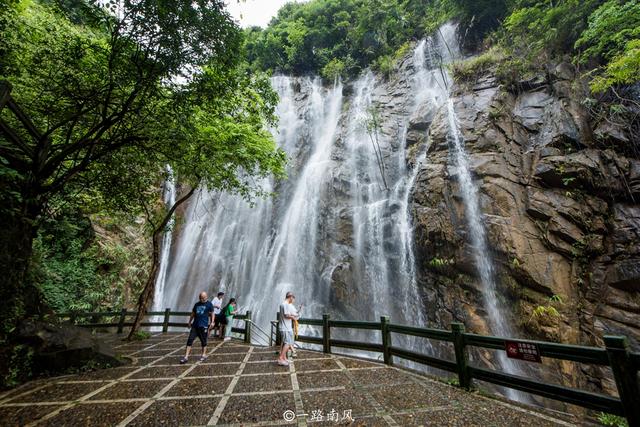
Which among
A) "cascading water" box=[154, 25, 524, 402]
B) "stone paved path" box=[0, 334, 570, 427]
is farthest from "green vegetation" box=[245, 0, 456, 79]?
"stone paved path" box=[0, 334, 570, 427]

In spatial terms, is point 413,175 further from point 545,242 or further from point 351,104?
point 351,104

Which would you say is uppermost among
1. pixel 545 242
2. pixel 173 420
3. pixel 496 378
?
pixel 545 242

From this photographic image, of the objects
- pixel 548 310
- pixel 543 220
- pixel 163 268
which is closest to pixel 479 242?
pixel 543 220

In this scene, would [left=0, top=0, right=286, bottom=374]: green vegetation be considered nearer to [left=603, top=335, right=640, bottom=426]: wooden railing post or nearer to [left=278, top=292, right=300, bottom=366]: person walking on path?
[left=278, top=292, right=300, bottom=366]: person walking on path

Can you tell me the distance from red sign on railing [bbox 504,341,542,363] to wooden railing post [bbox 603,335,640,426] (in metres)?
0.74

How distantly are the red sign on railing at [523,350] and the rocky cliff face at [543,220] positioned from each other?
6.83 meters

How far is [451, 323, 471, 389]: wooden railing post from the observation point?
4.59 metres

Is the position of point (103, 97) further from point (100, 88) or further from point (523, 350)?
point (523, 350)

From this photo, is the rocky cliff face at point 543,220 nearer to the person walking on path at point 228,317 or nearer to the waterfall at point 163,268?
the person walking on path at point 228,317

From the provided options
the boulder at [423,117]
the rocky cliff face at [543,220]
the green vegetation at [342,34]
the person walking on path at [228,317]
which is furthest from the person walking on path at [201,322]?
the green vegetation at [342,34]

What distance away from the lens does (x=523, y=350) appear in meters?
3.82

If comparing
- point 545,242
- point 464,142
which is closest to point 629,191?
point 545,242

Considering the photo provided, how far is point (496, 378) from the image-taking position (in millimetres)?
4250

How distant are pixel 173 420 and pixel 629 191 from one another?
1523 cm
